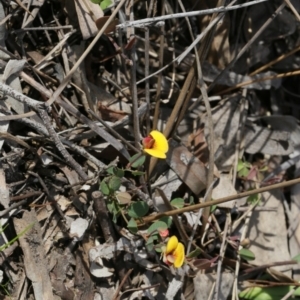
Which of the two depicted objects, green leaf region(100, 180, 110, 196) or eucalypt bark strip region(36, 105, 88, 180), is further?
green leaf region(100, 180, 110, 196)

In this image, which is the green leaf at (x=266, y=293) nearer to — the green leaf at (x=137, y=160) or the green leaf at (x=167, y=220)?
the green leaf at (x=167, y=220)

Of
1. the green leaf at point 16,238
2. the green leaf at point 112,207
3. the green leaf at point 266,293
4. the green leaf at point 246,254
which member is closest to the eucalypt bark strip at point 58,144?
the green leaf at point 112,207

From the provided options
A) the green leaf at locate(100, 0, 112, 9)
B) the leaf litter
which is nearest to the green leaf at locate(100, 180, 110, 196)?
the leaf litter

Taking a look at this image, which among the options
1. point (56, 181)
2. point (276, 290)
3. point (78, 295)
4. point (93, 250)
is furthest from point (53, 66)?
point (276, 290)

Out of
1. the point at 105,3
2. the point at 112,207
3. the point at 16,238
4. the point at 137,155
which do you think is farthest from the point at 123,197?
the point at 105,3

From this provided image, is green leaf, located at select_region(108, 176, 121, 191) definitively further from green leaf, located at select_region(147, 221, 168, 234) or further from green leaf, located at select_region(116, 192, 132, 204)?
green leaf, located at select_region(147, 221, 168, 234)

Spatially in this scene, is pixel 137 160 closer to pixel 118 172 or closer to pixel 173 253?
pixel 118 172

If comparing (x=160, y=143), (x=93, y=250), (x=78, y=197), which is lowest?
(x=93, y=250)

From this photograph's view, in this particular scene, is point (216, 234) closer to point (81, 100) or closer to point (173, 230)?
point (173, 230)
